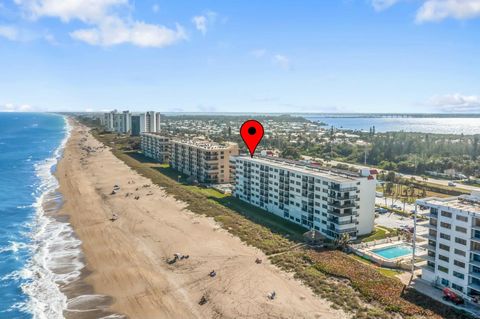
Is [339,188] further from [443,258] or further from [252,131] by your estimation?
[252,131]

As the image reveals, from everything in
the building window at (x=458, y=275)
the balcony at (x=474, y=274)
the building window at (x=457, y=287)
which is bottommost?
the building window at (x=457, y=287)

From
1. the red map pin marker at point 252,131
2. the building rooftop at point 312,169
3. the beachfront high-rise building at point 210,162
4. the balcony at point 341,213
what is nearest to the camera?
the red map pin marker at point 252,131

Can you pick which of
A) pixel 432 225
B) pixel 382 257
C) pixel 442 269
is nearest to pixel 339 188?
pixel 382 257

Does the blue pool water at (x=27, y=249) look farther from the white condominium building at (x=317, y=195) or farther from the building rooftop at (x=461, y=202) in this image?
the building rooftop at (x=461, y=202)

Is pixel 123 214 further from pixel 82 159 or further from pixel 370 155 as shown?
pixel 370 155

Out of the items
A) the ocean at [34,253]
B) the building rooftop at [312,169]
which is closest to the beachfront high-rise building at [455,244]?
the building rooftop at [312,169]

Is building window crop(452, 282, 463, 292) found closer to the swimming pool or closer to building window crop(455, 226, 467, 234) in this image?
building window crop(455, 226, 467, 234)

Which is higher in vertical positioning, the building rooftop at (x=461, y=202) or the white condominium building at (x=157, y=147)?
the building rooftop at (x=461, y=202)
